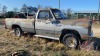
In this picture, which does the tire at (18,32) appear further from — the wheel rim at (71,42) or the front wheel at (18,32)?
the wheel rim at (71,42)

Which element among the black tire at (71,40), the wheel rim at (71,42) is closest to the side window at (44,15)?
the black tire at (71,40)

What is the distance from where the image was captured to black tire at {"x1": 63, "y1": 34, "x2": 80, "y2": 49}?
884cm

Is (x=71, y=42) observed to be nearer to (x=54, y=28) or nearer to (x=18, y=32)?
(x=54, y=28)

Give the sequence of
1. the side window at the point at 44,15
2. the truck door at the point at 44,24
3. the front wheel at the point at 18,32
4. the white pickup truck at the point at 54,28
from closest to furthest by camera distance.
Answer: the white pickup truck at the point at 54,28, the truck door at the point at 44,24, the side window at the point at 44,15, the front wheel at the point at 18,32

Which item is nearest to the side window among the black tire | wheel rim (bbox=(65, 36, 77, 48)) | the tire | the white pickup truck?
the white pickup truck

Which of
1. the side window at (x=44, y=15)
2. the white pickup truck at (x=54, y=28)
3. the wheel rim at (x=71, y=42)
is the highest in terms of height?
the side window at (x=44, y=15)

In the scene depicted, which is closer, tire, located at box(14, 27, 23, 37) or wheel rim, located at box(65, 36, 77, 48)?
wheel rim, located at box(65, 36, 77, 48)

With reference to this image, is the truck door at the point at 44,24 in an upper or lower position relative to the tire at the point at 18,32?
upper

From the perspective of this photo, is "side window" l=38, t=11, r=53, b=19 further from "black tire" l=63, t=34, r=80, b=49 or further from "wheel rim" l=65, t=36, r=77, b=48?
"wheel rim" l=65, t=36, r=77, b=48

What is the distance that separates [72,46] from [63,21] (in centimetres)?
126

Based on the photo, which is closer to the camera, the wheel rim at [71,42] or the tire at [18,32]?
the wheel rim at [71,42]

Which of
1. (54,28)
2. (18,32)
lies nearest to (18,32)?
(18,32)

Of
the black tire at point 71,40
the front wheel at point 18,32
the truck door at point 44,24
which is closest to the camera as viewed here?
the black tire at point 71,40

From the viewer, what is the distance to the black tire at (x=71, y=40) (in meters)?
8.84
